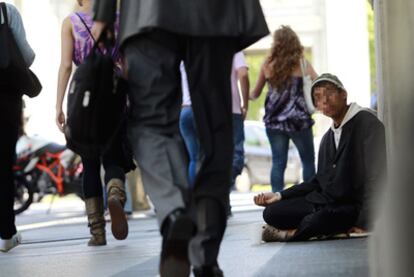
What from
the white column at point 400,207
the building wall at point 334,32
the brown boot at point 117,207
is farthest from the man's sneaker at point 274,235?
the building wall at point 334,32

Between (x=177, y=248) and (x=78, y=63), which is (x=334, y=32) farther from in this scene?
(x=177, y=248)

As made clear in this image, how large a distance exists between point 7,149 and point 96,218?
31.5 inches

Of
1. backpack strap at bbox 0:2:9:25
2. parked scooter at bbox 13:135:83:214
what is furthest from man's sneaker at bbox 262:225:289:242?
parked scooter at bbox 13:135:83:214

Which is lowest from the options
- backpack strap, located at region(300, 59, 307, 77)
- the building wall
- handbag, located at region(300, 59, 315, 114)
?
the building wall

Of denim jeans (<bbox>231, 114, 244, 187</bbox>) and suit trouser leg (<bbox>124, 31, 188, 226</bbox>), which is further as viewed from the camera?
denim jeans (<bbox>231, 114, 244, 187</bbox>)

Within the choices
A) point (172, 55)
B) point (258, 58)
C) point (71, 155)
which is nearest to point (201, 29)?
point (172, 55)

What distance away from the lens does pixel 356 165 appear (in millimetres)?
7047

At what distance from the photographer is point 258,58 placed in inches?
1665

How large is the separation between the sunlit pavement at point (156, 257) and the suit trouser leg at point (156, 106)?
41.9 inches

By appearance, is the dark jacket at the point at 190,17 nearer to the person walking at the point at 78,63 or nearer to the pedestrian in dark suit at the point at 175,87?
the pedestrian in dark suit at the point at 175,87

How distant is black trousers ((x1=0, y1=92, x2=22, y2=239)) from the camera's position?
7.89 meters

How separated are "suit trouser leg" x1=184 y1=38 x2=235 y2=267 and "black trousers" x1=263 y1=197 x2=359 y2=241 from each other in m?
2.53

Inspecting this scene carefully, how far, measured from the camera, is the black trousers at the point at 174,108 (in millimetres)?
4457

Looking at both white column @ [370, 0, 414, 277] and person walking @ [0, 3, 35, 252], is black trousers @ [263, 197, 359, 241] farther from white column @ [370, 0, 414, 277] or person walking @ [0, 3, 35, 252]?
white column @ [370, 0, 414, 277]
